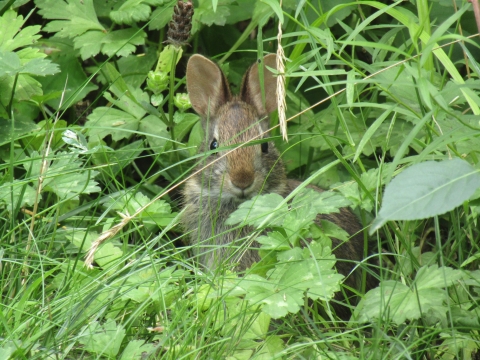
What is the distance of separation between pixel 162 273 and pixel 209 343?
1.35 ft

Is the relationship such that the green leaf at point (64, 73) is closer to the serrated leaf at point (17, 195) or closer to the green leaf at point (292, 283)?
the serrated leaf at point (17, 195)

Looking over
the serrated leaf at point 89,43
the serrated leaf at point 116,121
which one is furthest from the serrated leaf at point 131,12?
the serrated leaf at point 116,121

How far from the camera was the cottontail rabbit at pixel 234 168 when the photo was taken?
372 cm

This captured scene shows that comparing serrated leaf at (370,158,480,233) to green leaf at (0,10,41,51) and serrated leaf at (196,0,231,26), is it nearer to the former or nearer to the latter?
serrated leaf at (196,0,231,26)

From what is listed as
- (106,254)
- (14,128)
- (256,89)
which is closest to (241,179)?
(256,89)

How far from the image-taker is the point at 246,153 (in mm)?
3756

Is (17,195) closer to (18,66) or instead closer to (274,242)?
(18,66)

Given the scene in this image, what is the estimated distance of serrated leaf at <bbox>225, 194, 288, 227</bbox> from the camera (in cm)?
276

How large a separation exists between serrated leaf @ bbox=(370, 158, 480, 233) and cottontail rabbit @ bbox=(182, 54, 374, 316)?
5.86 ft

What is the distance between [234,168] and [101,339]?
57.9 inches

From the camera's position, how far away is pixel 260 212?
2787 mm

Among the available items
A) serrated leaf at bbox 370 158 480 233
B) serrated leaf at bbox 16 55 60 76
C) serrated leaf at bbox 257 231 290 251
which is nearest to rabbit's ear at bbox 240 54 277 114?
serrated leaf at bbox 16 55 60 76

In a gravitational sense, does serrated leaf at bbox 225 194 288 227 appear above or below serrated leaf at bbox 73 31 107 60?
below

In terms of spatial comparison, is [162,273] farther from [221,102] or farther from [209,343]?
[221,102]
